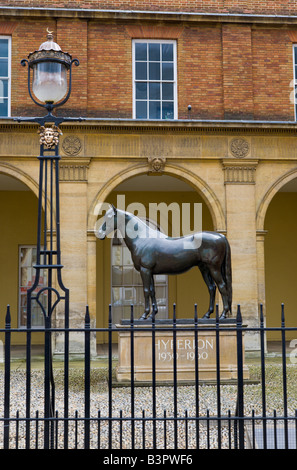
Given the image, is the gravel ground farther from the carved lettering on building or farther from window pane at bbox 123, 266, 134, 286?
window pane at bbox 123, 266, 134, 286

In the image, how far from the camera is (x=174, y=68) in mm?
13727

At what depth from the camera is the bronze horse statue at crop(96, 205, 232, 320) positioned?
9.27 meters

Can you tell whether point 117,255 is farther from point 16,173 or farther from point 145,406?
point 145,406

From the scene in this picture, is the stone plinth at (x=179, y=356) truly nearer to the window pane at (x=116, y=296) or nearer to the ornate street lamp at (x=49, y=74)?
the ornate street lamp at (x=49, y=74)

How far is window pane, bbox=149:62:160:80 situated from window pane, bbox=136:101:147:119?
2.40 ft

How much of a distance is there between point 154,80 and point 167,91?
0.44m

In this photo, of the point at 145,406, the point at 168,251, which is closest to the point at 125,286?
the point at 168,251

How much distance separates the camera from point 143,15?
1331 centimetres

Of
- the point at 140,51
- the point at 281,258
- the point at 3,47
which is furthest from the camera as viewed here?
the point at 281,258

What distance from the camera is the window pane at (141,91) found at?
13625 mm

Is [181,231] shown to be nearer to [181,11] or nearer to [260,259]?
[260,259]

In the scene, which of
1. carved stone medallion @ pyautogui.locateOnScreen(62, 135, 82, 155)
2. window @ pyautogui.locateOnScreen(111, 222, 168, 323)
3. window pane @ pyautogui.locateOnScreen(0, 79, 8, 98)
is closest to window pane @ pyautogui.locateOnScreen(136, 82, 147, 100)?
carved stone medallion @ pyautogui.locateOnScreen(62, 135, 82, 155)

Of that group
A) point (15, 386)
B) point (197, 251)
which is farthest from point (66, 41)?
point (15, 386)

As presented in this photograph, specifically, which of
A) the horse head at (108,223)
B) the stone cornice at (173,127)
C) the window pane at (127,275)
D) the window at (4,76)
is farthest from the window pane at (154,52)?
the window pane at (127,275)
